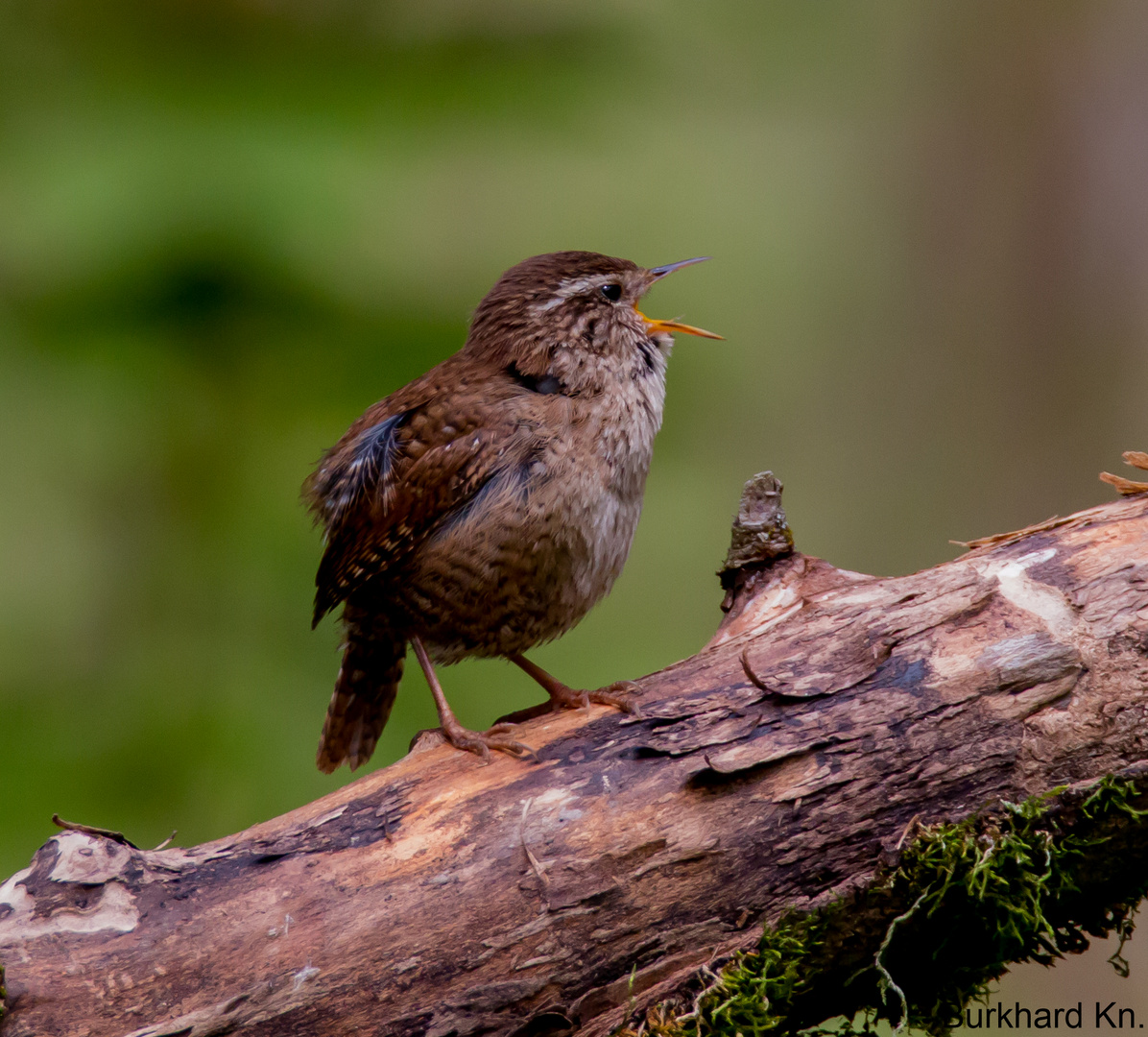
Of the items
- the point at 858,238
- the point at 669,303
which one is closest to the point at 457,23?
the point at 669,303

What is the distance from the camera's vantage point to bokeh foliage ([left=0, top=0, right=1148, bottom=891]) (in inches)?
185

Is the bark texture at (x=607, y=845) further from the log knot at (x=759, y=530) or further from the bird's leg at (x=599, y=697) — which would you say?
the log knot at (x=759, y=530)

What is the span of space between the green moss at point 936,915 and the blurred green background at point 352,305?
9.67ft

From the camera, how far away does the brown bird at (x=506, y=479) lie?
2.64m

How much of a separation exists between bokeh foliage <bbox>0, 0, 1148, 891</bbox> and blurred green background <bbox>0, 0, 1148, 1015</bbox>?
16mm

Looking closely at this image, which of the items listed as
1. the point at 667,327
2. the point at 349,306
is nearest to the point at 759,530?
the point at 667,327

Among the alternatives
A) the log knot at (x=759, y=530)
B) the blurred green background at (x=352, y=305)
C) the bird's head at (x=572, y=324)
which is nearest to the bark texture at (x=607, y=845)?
the log knot at (x=759, y=530)

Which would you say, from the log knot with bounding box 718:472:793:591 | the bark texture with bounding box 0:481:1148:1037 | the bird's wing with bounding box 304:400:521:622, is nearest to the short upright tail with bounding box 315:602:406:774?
the bird's wing with bounding box 304:400:521:622

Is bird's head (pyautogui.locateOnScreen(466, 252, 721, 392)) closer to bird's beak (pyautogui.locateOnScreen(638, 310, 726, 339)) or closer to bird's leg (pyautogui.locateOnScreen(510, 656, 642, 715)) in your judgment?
bird's beak (pyautogui.locateOnScreen(638, 310, 726, 339))

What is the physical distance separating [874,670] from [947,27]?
5573mm

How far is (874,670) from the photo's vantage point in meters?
2.11

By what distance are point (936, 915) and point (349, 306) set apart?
3.76 meters

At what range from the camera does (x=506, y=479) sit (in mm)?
2641

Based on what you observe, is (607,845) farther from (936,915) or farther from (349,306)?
(349,306)
